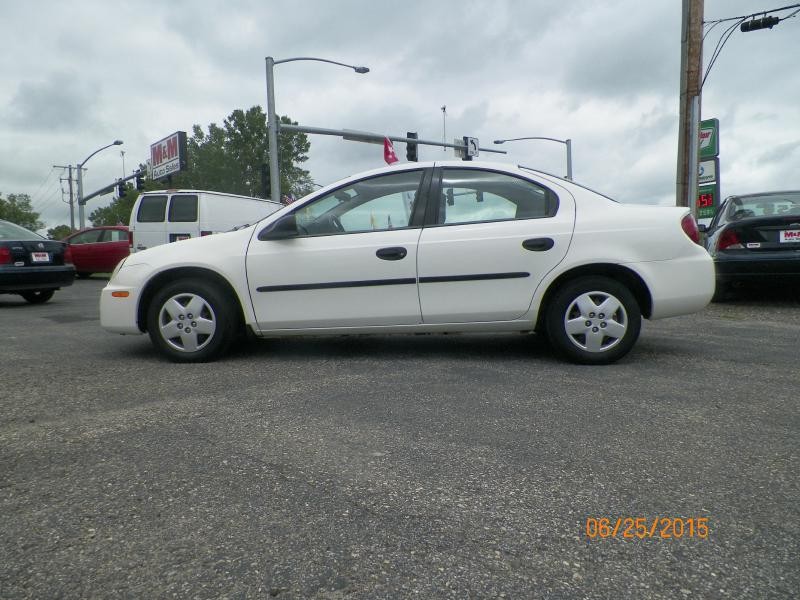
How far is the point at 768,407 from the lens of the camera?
10.3 ft

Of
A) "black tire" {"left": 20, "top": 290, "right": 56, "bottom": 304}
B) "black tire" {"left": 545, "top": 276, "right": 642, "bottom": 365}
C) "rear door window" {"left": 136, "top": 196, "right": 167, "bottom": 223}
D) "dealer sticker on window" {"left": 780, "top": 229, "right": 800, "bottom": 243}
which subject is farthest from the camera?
"rear door window" {"left": 136, "top": 196, "right": 167, "bottom": 223}

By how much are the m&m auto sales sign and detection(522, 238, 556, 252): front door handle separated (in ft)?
144

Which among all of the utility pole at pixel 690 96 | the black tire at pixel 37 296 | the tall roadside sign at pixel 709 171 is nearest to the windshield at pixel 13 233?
the black tire at pixel 37 296

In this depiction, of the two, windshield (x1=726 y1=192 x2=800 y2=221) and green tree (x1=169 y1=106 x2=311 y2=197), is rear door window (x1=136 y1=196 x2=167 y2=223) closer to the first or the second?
windshield (x1=726 y1=192 x2=800 y2=221)

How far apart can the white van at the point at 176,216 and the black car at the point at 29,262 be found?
9.84ft

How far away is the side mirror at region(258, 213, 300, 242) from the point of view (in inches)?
174

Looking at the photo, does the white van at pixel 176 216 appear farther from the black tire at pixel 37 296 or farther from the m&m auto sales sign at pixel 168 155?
the m&m auto sales sign at pixel 168 155

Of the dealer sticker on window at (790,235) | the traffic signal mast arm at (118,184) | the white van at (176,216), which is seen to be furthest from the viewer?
the traffic signal mast arm at (118,184)

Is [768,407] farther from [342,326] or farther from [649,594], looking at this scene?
[342,326]

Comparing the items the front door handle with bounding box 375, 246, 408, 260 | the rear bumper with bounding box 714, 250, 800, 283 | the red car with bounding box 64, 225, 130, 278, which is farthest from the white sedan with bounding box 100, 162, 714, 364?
the red car with bounding box 64, 225, 130, 278

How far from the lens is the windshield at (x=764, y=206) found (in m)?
7.26

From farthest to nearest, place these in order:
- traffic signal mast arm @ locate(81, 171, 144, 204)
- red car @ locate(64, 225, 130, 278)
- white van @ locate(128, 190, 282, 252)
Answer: traffic signal mast arm @ locate(81, 171, 144, 204)
red car @ locate(64, 225, 130, 278)
white van @ locate(128, 190, 282, 252)

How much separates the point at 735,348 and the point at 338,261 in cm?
319
